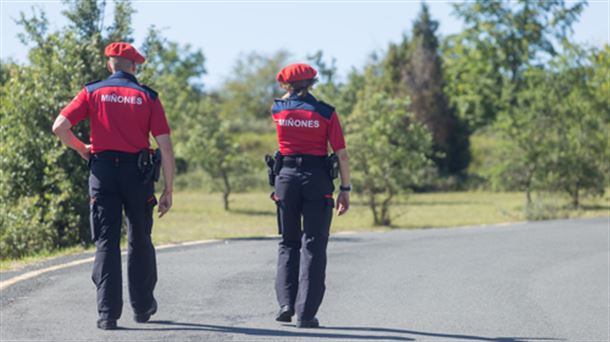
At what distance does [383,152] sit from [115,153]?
20.4 meters

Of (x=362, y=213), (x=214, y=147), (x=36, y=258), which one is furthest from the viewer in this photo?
(x=214, y=147)

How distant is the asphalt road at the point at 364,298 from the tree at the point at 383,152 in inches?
525

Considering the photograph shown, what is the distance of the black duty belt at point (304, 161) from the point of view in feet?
24.8

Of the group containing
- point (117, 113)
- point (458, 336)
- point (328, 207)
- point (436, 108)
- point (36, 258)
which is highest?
point (436, 108)

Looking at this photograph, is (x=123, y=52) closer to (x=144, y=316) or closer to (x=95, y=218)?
(x=95, y=218)

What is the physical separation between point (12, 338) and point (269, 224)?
2417 centimetres

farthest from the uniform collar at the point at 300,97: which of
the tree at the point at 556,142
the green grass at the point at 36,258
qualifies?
the tree at the point at 556,142

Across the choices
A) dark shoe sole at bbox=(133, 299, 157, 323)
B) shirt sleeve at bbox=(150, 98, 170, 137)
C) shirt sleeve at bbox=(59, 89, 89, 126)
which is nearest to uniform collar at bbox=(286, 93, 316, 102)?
shirt sleeve at bbox=(150, 98, 170, 137)

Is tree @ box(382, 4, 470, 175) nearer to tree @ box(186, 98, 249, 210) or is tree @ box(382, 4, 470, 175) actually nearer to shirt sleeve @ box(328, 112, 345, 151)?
tree @ box(186, 98, 249, 210)

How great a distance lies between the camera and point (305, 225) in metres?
7.64

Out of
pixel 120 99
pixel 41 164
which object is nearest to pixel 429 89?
pixel 41 164

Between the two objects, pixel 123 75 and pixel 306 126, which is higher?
pixel 123 75

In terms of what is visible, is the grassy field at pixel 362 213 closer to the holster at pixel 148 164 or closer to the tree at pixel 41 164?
the tree at pixel 41 164

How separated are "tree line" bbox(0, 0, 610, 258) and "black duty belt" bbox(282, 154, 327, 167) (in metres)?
7.11
